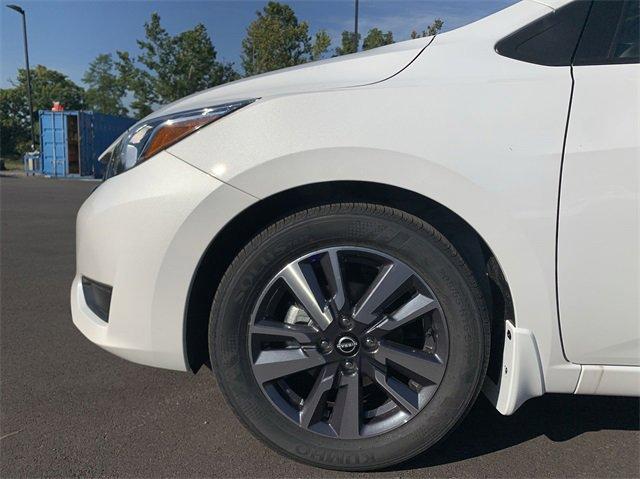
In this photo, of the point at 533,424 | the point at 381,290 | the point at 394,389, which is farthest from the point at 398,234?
the point at 533,424

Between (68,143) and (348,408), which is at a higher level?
(348,408)

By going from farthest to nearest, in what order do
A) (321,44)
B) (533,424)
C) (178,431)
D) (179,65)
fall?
(179,65)
(321,44)
(533,424)
(178,431)

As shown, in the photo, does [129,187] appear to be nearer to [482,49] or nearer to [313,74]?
[313,74]

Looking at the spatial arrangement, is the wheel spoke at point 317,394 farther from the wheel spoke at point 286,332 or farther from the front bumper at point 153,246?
the front bumper at point 153,246


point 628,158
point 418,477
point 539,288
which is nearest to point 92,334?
point 418,477

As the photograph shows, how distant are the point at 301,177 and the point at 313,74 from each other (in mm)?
474

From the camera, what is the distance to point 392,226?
71.7 inches

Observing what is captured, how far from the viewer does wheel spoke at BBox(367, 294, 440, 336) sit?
72.1 inches

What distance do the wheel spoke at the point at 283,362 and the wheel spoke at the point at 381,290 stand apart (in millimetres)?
220

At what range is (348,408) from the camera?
190 cm

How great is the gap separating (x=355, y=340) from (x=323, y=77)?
99cm

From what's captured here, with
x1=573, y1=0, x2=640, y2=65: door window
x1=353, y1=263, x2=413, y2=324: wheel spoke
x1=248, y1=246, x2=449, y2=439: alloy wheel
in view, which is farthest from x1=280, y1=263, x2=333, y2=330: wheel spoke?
x1=573, y1=0, x2=640, y2=65: door window

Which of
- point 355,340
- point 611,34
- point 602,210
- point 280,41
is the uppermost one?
point 280,41

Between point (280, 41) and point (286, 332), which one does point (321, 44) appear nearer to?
point (280, 41)
